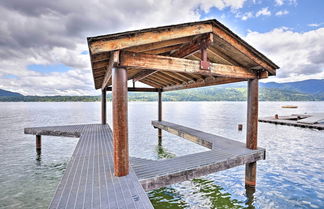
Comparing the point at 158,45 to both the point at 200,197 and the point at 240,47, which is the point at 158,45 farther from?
the point at 200,197

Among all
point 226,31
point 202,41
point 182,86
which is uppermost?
point 226,31

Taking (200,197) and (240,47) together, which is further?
(200,197)

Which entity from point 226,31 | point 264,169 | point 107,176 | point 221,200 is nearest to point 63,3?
point 226,31

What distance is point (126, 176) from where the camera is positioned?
3.97m

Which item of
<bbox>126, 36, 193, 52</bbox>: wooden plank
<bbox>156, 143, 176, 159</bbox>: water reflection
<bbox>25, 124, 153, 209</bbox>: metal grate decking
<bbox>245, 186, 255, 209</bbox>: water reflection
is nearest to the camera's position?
<bbox>25, 124, 153, 209</bbox>: metal grate decking

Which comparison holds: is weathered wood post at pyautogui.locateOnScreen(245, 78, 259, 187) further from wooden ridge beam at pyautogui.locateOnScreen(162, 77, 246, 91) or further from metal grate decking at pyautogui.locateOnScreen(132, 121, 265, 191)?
wooden ridge beam at pyautogui.locateOnScreen(162, 77, 246, 91)

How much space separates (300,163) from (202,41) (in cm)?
985

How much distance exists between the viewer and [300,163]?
31.2 ft

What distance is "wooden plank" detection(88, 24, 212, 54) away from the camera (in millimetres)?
3552

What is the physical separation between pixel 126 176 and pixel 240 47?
5.14m

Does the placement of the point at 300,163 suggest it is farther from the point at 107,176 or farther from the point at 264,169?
the point at 107,176

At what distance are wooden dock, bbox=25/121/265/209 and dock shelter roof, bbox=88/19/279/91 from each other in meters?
2.69

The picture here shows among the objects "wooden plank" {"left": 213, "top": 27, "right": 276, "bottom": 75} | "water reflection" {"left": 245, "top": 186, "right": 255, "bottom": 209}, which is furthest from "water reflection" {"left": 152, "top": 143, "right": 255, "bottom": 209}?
"wooden plank" {"left": 213, "top": 27, "right": 276, "bottom": 75}

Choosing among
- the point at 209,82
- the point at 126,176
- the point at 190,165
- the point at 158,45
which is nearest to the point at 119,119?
the point at 126,176
